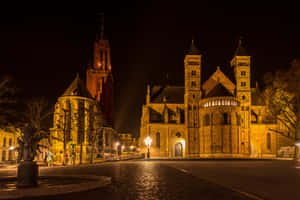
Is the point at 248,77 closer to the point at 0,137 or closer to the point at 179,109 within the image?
the point at 179,109

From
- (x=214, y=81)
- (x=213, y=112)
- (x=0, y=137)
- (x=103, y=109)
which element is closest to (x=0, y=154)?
(x=0, y=137)

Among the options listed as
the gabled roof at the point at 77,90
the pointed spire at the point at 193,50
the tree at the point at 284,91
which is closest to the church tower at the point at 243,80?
the pointed spire at the point at 193,50

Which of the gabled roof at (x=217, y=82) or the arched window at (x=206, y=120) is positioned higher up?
the gabled roof at (x=217, y=82)

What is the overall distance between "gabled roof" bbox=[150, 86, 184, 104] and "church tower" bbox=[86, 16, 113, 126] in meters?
16.7

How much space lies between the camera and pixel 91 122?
61312 millimetres

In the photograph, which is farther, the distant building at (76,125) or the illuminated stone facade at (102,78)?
the illuminated stone facade at (102,78)

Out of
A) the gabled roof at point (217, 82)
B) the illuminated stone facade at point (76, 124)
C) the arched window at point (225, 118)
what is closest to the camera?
the illuminated stone facade at point (76, 124)

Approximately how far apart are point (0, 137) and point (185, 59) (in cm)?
4916

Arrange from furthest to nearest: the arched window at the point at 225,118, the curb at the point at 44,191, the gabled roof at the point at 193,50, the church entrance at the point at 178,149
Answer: the gabled roof at the point at 193,50, the church entrance at the point at 178,149, the arched window at the point at 225,118, the curb at the point at 44,191

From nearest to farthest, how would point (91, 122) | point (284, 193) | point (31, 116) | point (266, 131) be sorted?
point (284, 193), point (31, 116), point (91, 122), point (266, 131)

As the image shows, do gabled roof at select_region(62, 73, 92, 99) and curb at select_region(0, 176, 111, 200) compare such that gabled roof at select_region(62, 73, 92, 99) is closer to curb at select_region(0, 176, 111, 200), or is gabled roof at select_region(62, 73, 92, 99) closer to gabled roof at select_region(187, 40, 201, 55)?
gabled roof at select_region(187, 40, 201, 55)

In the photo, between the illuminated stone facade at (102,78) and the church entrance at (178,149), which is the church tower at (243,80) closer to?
the church entrance at (178,149)

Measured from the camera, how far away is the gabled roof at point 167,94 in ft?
287

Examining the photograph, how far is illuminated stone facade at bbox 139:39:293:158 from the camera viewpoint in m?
72.5
